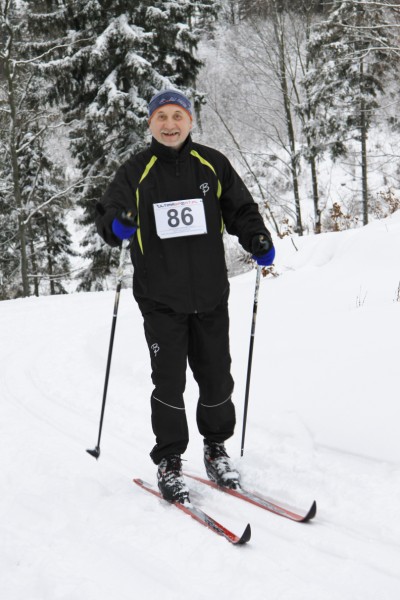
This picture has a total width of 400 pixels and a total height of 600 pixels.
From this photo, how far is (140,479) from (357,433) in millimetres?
1341

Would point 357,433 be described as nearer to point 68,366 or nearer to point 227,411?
point 227,411

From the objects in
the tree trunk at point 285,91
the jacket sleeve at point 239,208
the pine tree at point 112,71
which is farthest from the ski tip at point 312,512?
the tree trunk at point 285,91

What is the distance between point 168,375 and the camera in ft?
9.52

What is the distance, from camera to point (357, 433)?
3.19 metres

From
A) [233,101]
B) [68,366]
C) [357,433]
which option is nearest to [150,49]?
[233,101]

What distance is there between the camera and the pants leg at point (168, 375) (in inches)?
112

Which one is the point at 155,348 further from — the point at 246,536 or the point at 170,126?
the point at 170,126

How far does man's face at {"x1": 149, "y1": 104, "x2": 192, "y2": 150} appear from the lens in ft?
9.22

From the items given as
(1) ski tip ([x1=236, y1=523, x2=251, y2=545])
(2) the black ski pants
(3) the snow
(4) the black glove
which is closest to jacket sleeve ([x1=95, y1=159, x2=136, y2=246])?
(2) the black ski pants

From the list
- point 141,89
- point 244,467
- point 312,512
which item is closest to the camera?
point 312,512

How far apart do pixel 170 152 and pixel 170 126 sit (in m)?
0.14

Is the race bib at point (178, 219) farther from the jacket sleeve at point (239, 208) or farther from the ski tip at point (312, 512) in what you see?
the ski tip at point (312, 512)

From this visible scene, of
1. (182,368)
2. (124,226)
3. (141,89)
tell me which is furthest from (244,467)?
(141,89)

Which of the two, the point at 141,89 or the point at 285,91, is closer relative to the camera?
the point at 141,89
